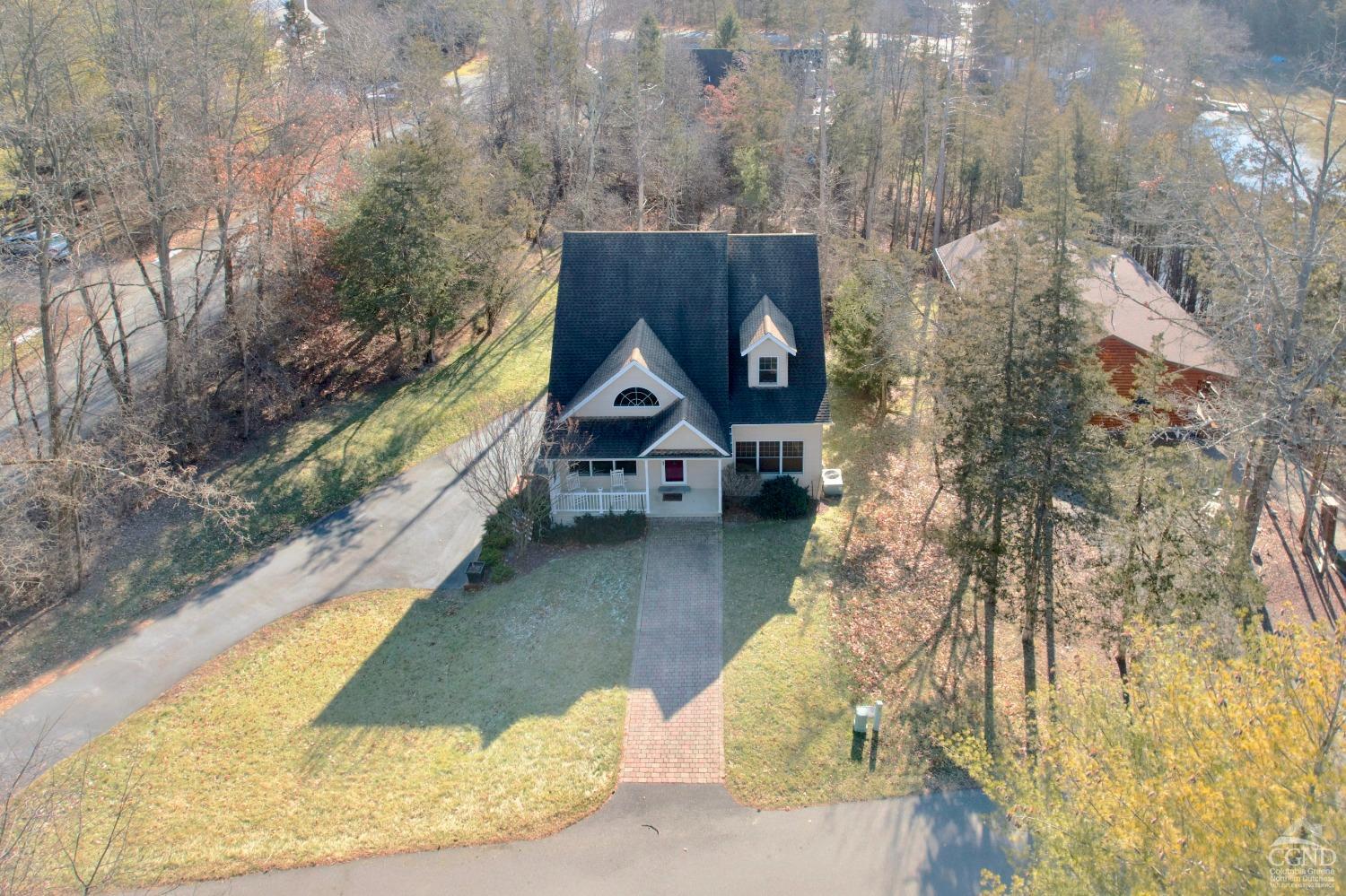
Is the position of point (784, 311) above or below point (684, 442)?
above

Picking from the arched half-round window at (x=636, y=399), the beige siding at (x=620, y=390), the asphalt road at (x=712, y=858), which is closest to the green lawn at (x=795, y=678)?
the asphalt road at (x=712, y=858)

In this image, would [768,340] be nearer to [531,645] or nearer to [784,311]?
[784,311]

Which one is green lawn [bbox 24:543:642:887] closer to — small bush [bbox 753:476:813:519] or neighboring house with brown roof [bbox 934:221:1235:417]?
small bush [bbox 753:476:813:519]

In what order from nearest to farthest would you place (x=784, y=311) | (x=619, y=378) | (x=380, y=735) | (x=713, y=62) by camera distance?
(x=380, y=735) < (x=619, y=378) < (x=784, y=311) < (x=713, y=62)

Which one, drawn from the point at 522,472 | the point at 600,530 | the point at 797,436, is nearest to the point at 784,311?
the point at 797,436

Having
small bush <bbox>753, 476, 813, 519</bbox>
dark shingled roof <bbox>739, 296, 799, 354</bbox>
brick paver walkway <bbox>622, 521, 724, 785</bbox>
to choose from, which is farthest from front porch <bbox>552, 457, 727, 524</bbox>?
dark shingled roof <bbox>739, 296, 799, 354</bbox>

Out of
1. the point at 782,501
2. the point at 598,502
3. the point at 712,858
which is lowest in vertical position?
the point at 712,858

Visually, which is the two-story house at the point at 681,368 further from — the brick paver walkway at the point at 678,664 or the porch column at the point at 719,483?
the brick paver walkway at the point at 678,664
